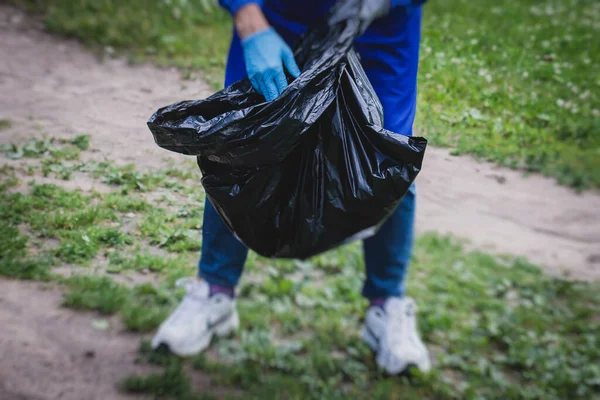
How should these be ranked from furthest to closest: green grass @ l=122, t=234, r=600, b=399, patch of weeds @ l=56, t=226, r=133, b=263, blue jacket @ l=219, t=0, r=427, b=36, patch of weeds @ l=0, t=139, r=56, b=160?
1. green grass @ l=122, t=234, r=600, b=399
2. patch of weeds @ l=0, t=139, r=56, b=160
3. patch of weeds @ l=56, t=226, r=133, b=263
4. blue jacket @ l=219, t=0, r=427, b=36

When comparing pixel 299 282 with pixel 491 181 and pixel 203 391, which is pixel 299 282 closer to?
pixel 203 391

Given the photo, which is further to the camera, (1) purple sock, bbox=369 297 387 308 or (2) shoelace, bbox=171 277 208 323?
(1) purple sock, bbox=369 297 387 308

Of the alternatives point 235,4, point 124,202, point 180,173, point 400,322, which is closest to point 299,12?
point 235,4

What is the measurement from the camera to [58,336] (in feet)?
5.18

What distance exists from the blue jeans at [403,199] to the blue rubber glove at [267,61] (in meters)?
0.15

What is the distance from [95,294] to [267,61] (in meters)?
0.87

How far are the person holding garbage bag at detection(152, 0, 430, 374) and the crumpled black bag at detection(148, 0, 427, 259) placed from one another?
0.06 m

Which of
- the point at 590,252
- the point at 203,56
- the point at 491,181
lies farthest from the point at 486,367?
the point at 203,56

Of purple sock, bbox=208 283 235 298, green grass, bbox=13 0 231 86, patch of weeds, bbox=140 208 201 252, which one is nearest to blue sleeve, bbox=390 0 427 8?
green grass, bbox=13 0 231 86

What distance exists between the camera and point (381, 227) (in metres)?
1.74

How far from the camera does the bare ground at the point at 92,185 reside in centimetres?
148

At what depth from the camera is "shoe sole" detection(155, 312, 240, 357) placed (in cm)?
169

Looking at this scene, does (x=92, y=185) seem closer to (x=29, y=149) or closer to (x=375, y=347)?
(x=29, y=149)

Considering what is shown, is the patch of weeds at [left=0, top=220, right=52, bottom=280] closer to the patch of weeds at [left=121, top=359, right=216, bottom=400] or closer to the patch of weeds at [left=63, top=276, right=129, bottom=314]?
the patch of weeds at [left=63, top=276, right=129, bottom=314]
